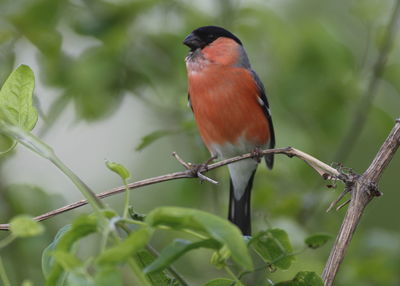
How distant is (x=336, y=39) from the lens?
4.11 meters

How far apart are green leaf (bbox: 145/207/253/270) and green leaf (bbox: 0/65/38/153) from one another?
0.37 metres

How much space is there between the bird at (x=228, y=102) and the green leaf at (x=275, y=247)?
8.58 feet

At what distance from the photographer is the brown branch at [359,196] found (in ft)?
5.00

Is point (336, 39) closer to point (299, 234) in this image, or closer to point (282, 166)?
point (282, 166)

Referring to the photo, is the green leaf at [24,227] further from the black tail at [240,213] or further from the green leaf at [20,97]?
the black tail at [240,213]

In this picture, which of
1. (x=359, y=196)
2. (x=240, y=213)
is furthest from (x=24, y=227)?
(x=240, y=213)

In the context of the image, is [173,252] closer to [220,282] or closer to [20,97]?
[220,282]

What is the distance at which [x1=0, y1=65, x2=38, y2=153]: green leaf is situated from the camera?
1.39 meters

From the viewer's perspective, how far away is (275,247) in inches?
56.2

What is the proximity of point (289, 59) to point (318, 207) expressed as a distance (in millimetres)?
924

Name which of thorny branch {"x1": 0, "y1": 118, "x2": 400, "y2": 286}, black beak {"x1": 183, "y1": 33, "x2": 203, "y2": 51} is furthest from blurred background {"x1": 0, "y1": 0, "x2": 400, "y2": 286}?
thorny branch {"x1": 0, "y1": 118, "x2": 400, "y2": 286}

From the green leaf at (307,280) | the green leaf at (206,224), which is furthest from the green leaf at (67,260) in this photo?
the green leaf at (307,280)

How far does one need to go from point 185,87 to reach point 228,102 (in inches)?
13.1

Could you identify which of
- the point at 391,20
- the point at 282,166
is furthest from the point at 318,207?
the point at 391,20
